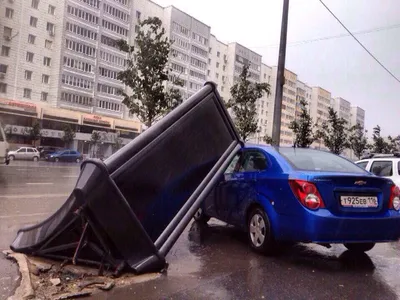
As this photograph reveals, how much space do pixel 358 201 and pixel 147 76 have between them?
10467mm

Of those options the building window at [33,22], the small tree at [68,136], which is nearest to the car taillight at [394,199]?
the building window at [33,22]

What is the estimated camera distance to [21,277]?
334cm

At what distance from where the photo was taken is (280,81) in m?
11.4

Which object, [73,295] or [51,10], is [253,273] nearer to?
[73,295]

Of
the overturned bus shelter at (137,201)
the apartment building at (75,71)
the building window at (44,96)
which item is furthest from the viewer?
the building window at (44,96)

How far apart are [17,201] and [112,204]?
227 inches

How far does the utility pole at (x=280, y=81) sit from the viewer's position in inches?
441

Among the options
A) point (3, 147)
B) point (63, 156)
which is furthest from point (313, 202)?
point (63, 156)

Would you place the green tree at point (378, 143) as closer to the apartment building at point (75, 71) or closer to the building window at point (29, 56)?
the apartment building at point (75, 71)

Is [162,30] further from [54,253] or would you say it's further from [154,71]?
[54,253]

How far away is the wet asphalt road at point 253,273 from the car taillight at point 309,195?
0.74 m

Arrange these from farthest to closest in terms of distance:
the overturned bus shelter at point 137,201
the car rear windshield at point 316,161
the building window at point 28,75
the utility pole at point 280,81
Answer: the building window at point 28,75 → the utility pole at point 280,81 → the car rear windshield at point 316,161 → the overturned bus shelter at point 137,201

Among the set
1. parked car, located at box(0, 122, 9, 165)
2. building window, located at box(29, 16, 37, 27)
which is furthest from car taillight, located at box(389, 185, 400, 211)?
building window, located at box(29, 16, 37, 27)

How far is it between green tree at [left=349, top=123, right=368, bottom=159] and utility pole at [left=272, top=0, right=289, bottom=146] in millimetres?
31517
